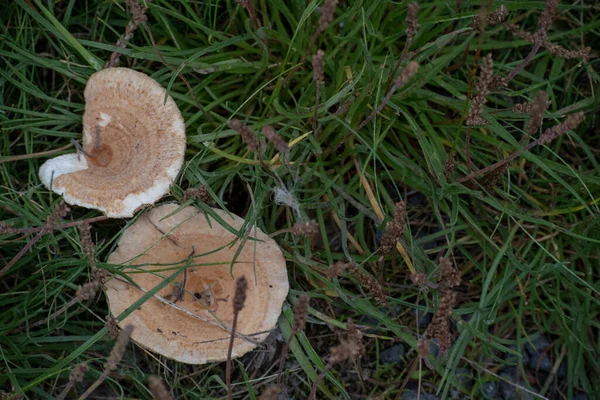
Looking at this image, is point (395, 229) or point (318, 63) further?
point (395, 229)

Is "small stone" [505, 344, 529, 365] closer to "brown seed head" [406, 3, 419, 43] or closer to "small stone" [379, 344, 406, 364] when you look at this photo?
"small stone" [379, 344, 406, 364]

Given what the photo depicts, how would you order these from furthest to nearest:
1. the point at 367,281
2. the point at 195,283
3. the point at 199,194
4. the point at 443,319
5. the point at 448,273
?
the point at 195,283 → the point at 199,194 → the point at 367,281 → the point at 448,273 → the point at 443,319

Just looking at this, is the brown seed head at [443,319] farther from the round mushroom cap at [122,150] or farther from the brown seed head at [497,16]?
the round mushroom cap at [122,150]

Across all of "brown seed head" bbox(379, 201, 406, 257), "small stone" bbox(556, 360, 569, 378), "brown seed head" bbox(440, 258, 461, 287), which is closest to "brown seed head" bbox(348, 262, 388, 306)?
"brown seed head" bbox(379, 201, 406, 257)

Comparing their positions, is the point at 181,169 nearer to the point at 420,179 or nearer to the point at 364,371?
the point at 420,179

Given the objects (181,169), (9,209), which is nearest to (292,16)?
(181,169)

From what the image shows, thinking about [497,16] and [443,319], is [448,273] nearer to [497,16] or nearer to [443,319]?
[443,319]

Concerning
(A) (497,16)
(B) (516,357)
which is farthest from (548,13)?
(B) (516,357)
